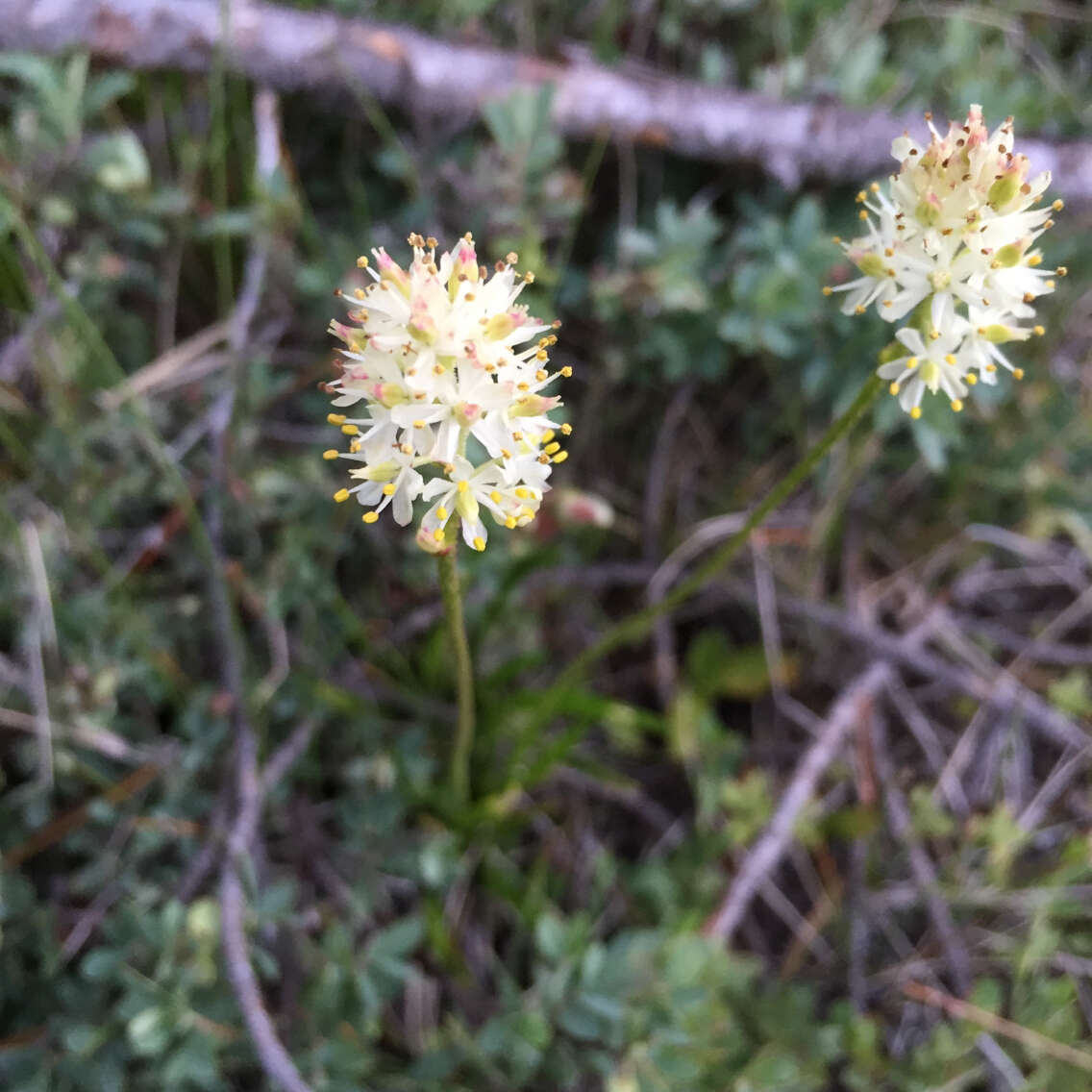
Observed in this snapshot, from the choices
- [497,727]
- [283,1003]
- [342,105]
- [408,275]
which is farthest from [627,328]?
[283,1003]

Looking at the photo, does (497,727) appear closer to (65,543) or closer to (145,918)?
(145,918)

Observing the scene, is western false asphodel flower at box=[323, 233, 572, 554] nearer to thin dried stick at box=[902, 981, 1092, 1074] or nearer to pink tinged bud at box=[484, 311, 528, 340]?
pink tinged bud at box=[484, 311, 528, 340]

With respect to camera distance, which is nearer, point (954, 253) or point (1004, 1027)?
point (954, 253)

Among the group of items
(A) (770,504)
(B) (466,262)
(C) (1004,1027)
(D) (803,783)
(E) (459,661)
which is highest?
(B) (466,262)

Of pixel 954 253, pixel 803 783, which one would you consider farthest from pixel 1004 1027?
pixel 954 253

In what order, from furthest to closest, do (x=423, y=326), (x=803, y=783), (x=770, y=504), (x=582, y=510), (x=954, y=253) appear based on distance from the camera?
1. (x=803, y=783)
2. (x=582, y=510)
3. (x=770, y=504)
4. (x=954, y=253)
5. (x=423, y=326)

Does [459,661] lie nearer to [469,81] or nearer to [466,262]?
[466,262]

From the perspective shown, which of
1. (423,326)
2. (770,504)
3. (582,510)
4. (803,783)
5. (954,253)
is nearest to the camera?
(423,326)
